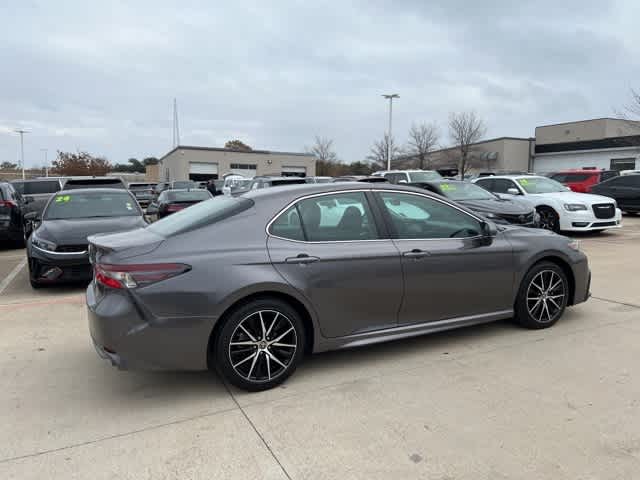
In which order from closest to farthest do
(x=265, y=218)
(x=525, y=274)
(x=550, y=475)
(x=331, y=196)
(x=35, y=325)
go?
1. (x=550, y=475)
2. (x=265, y=218)
3. (x=331, y=196)
4. (x=525, y=274)
5. (x=35, y=325)

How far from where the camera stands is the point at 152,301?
3309 mm

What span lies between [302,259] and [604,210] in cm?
1093

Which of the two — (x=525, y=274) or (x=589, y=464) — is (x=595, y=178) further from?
(x=589, y=464)

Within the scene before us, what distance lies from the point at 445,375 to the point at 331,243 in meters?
1.40

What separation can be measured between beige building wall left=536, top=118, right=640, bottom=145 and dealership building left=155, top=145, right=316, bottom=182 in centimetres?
2711

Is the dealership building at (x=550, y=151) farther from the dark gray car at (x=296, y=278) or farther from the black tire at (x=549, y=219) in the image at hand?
the dark gray car at (x=296, y=278)

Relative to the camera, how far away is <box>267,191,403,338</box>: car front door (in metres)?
3.73

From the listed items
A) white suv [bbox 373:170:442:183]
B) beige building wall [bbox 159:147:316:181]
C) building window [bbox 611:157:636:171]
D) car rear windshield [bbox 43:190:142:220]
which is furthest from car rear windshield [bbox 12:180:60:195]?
building window [bbox 611:157:636:171]

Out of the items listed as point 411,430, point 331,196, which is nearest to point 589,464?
point 411,430

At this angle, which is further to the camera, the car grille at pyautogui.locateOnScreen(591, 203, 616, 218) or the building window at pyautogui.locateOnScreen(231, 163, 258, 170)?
the building window at pyautogui.locateOnScreen(231, 163, 258, 170)

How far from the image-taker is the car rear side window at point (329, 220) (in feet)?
12.6

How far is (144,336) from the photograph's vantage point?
332 centimetres

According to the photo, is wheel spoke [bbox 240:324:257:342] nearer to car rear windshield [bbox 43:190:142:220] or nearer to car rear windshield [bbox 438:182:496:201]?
car rear windshield [bbox 43:190:142:220]

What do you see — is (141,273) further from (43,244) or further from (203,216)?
(43,244)
